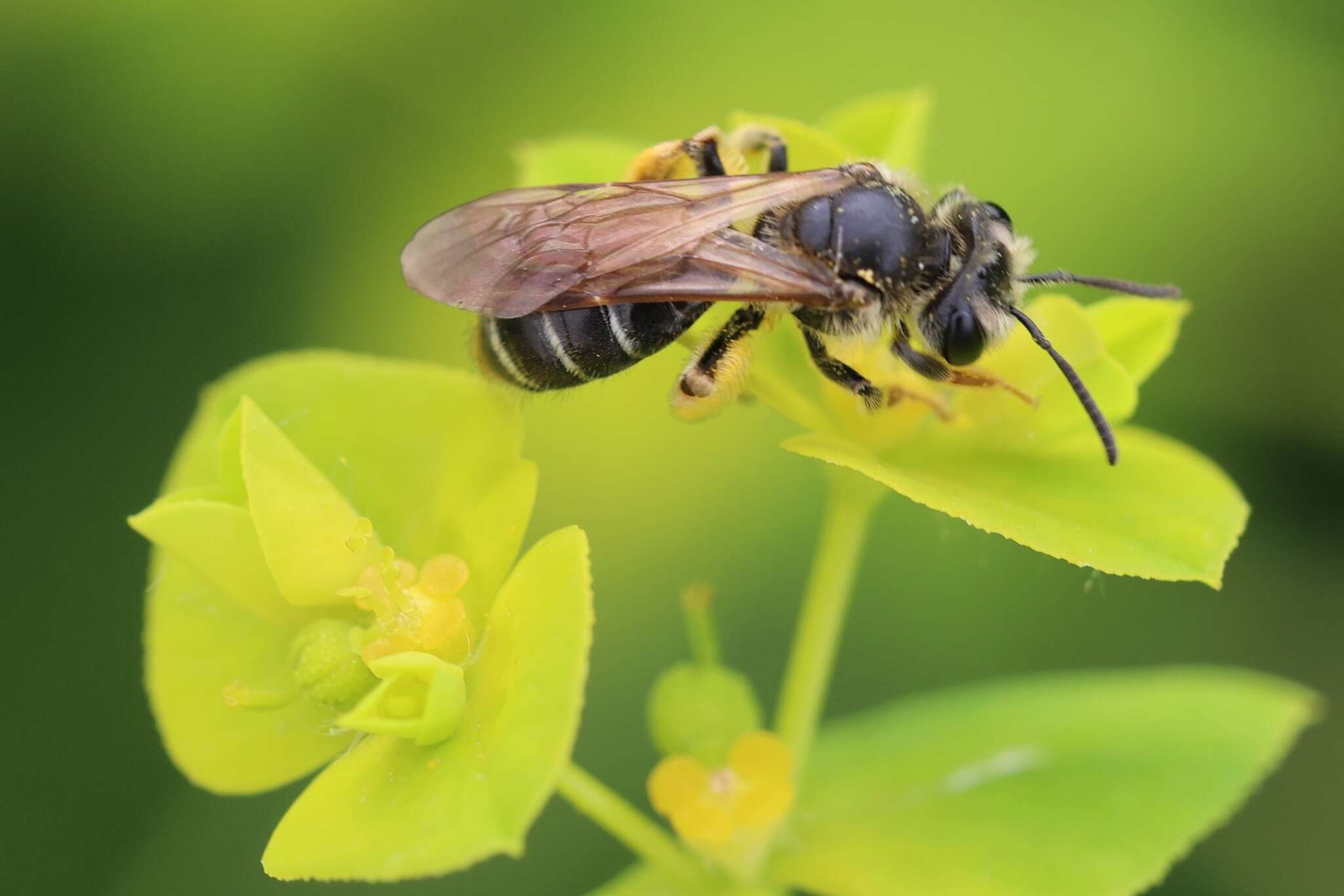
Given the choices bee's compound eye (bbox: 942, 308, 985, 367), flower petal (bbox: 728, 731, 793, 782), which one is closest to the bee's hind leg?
bee's compound eye (bbox: 942, 308, 985, 367)

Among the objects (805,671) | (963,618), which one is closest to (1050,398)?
(805,671)

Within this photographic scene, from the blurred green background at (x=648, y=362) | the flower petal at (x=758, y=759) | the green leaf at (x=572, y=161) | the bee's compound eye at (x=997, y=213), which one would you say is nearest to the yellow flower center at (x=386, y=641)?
the flower petal at (x=758, y=759)

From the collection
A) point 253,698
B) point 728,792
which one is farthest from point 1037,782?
point 253,698

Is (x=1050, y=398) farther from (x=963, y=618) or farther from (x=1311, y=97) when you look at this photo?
(x=1311, y=97)

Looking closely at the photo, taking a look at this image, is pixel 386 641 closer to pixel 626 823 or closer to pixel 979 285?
pixel 626 823

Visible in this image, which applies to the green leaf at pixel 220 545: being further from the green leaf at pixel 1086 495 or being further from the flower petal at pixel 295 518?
the green leaf at pixel 1086 495
